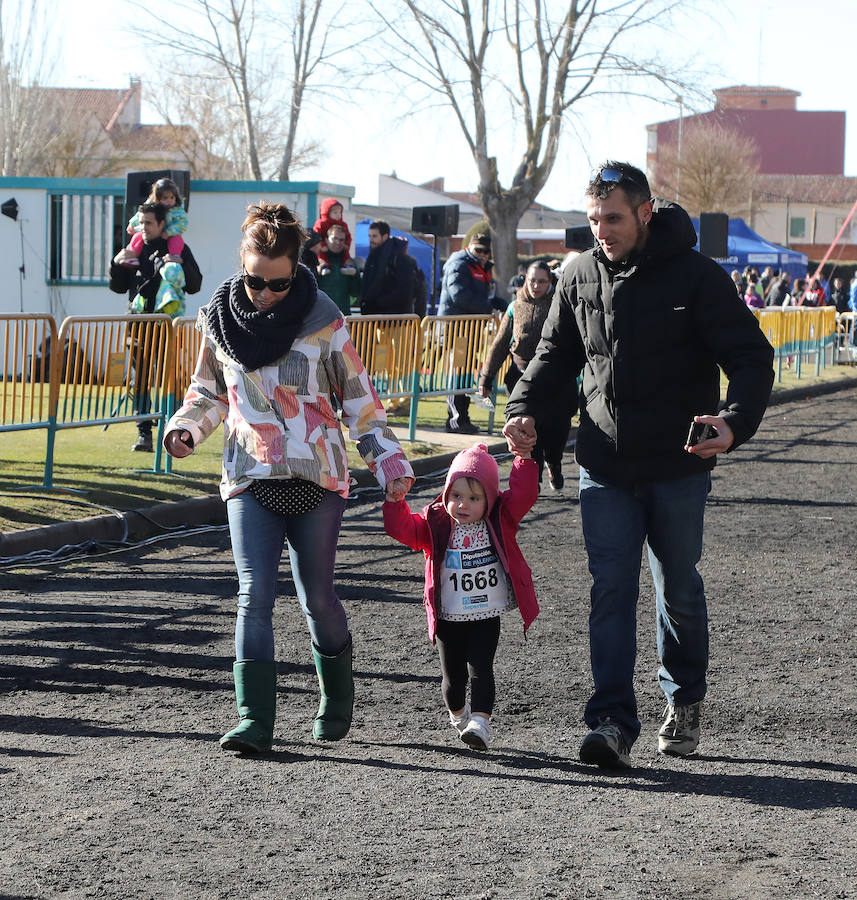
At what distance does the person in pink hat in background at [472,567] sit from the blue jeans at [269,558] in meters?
0.23

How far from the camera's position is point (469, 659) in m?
5.12

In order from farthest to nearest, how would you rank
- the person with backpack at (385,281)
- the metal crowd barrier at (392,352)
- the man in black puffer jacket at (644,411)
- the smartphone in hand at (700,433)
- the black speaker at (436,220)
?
the black speaker at (436,220), the person with backpack at (385,281), the metal crowd barrier at (392,352), the man in black puffer jacket at (644,411), the smartphone in hand at (700,433)

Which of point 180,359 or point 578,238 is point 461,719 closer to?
point 180,359

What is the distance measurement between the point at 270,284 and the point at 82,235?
17.1m

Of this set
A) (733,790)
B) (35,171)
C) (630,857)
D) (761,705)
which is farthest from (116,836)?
(35,171)

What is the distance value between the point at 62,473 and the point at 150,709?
5916mm

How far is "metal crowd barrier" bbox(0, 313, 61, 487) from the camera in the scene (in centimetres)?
1004


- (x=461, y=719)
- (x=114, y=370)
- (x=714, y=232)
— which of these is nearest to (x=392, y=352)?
(x=114, y=370)

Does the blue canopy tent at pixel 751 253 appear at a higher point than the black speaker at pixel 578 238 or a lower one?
higher

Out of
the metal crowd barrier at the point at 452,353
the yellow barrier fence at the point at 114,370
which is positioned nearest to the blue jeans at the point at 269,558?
the yellow barrier fence at the point at 114,370

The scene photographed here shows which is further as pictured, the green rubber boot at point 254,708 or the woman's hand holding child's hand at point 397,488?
A: the woman's hand holding child's hand at point 397,488

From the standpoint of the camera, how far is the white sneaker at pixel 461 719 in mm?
5074

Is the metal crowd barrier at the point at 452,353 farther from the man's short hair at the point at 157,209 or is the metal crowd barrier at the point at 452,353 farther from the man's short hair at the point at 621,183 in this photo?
the man's short hair at the point at 621,183

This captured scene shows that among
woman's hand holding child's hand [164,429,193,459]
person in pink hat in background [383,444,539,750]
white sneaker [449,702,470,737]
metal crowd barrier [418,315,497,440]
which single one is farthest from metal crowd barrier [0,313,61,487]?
white sneaker [449,702,470,737]
